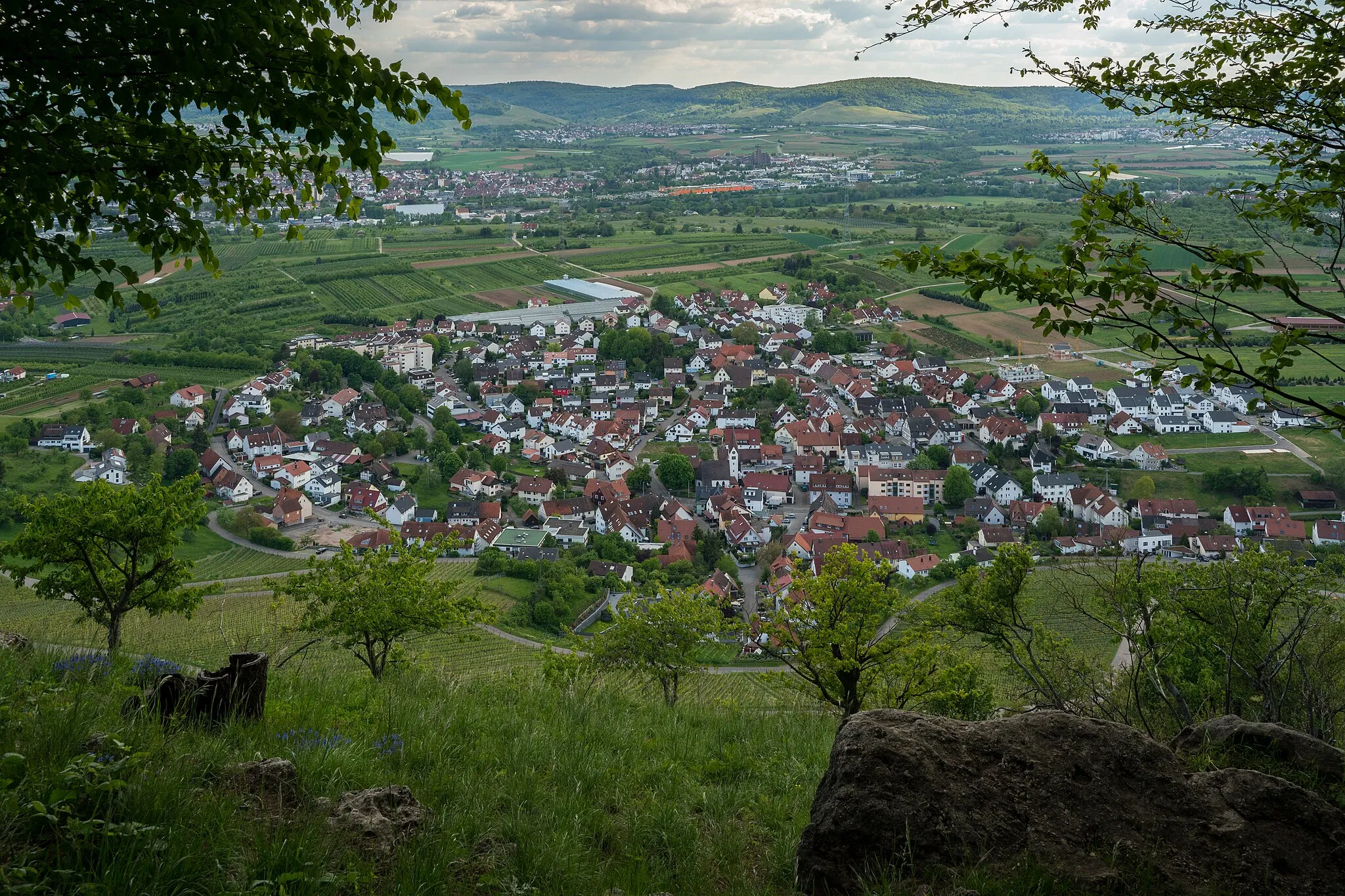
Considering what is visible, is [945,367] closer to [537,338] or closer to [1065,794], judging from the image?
[537,338]

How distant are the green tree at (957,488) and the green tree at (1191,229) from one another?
120ft

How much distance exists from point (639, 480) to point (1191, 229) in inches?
1548

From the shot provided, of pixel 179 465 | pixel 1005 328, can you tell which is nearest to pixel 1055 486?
pixel 1005 328

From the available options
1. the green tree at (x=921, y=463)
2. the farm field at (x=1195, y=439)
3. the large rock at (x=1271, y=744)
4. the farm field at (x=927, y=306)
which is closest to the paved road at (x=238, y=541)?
the green tree at (x=921, y=463)

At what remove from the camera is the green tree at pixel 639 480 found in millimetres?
44156

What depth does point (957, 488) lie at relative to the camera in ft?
140

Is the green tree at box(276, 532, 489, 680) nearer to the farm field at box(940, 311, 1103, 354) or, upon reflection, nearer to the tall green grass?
the tall green grass

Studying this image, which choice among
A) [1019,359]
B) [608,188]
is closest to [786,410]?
[1019,359]

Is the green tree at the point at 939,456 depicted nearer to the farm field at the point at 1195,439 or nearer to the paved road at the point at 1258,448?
the farm field at the point at 1195,439

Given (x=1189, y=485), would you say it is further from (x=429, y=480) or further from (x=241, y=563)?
(x=241, y=563)

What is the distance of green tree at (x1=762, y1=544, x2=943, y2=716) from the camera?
9.24 m

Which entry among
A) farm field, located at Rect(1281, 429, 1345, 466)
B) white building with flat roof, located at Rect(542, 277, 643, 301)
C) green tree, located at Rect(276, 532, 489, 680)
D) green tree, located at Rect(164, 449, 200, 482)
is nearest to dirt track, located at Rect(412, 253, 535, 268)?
white building with flat roof, located at Rect(542, 277, 643, 301)

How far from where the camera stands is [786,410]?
5375 cm

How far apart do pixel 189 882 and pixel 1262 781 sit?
3904 mm
